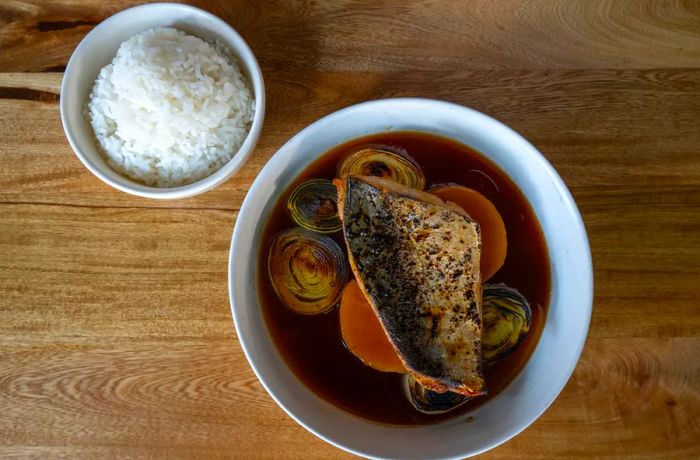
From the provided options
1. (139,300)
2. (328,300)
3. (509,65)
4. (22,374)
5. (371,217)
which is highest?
(509,65)

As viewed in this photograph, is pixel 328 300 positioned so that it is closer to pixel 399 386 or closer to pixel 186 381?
pixel 399 386

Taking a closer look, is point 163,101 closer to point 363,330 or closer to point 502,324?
point 363,330

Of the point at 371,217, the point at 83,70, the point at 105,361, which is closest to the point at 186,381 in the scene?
the point at 105,361

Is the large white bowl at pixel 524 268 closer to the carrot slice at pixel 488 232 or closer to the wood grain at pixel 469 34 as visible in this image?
the carrot slice at pixel 488 232

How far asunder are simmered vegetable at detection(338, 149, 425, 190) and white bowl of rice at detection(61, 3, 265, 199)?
165 mm

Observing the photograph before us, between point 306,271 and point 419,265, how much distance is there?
0.19 meters

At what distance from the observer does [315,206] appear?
951 millimetres

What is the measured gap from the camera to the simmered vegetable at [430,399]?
2.98ft

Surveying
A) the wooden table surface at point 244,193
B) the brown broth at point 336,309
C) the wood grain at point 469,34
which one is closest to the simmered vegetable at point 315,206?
the brown broth at point 336,309

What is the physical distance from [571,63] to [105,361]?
3.26 ft

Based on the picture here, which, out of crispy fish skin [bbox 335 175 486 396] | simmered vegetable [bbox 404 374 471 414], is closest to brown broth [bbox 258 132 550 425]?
simmered vegetable [bbox 404 374 471 414]

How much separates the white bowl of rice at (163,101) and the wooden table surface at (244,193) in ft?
0.24

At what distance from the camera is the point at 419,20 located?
42.5 inches

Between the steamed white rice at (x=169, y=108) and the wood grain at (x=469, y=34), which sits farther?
the wood grain at (x=469, y=34)
